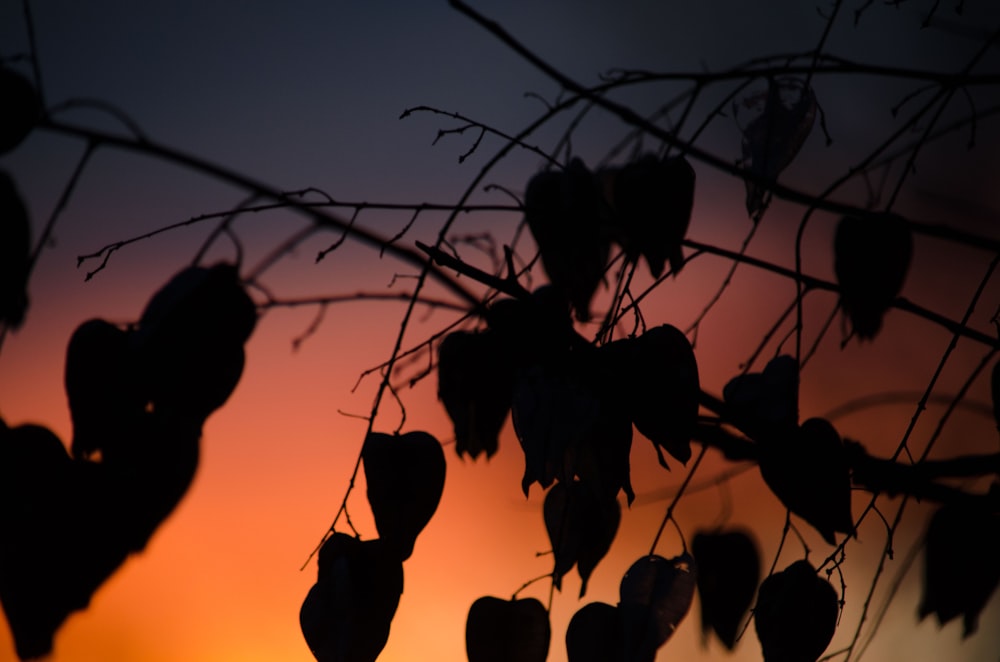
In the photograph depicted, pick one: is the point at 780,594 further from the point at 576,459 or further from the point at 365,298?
the point at 365,298

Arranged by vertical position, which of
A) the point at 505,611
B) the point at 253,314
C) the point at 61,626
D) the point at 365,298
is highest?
the point at 365,298

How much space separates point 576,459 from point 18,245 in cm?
38

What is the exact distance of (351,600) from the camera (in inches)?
21.8

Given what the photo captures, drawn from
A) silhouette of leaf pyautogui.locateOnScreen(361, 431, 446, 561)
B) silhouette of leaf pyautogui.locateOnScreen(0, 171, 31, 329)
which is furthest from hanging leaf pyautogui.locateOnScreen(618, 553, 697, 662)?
silhouette of leaf pyautogui.locateOnScreen(0, 171, 31, 329)

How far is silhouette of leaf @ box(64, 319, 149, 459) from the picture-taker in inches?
23.0

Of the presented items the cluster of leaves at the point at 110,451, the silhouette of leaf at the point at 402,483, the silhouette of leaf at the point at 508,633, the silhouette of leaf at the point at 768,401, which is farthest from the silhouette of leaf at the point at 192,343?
the silhouette of leaf at the point at 768,401

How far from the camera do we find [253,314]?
2.05 ft

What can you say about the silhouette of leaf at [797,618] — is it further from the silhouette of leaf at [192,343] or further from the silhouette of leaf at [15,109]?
the silhouette of leaf at [15,109]

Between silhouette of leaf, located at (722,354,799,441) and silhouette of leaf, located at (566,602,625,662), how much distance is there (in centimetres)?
14

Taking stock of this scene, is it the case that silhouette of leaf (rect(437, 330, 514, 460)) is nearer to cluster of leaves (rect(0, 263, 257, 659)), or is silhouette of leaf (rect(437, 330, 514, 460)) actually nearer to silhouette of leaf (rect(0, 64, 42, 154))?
cluster of leaves (rect(0, 263, 257, 659))

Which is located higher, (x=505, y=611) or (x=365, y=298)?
(x=365, y=298)

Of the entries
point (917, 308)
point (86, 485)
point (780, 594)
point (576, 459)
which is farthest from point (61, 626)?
point (917, 308)

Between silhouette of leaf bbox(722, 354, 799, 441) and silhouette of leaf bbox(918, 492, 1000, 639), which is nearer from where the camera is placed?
silhouette of leaf bbox(722, 354, 799, 441)

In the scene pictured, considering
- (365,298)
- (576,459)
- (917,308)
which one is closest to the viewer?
(576,459)
